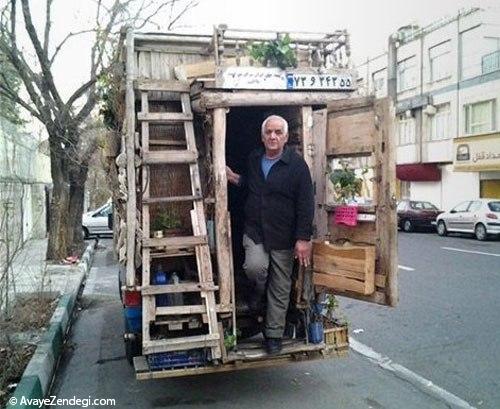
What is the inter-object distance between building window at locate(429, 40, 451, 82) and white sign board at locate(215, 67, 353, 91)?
988 inches

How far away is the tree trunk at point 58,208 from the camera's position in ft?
45.5

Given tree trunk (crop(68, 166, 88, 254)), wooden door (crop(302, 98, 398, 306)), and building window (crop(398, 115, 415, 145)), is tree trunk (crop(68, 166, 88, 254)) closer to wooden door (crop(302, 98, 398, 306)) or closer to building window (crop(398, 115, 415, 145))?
wooden door (crop(302, 98, 398, 306))

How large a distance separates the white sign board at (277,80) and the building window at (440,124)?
2491cm

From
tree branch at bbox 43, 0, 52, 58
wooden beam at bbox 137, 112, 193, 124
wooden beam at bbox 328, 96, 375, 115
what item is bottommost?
wooden beam at bbox 137, 112, 193, 124


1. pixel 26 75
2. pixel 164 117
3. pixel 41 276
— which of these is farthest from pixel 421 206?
pixel 164 117

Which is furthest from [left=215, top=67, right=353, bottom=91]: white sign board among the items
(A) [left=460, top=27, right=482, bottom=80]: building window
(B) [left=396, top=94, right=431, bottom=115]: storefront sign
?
(B) [left=396, top=94, right=431, bottom=115]: storefront sign

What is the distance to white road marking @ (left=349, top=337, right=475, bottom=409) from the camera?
15.6 ft

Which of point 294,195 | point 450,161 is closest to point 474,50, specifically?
point 450,161

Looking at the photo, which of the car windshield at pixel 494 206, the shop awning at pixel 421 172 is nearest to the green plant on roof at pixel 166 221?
the car windshield at pixel 494 206

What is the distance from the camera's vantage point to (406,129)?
31734mm

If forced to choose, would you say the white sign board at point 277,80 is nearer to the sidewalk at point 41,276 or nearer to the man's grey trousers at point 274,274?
the man's grey trousers at point 274,274

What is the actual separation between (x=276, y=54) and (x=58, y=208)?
10.4 m

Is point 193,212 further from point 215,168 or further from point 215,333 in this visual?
point 215,333

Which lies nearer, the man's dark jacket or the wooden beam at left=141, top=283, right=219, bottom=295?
the wooden beam at left=141, top=283, right=219, bottom=295
